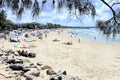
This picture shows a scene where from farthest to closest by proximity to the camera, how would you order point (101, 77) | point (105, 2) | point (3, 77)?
point (101, 77) → point (3, 77) → point (105, 2)

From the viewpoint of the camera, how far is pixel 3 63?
13867mm

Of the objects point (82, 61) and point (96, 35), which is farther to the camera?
point (82, 61)

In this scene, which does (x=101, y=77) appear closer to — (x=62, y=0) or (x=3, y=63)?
(x=3, y=63)

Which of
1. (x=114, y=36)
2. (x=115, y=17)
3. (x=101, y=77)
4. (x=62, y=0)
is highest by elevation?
(x=62, y=0)

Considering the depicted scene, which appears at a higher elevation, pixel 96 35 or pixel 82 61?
pixel 96 35

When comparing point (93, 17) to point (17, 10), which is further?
point (17, 10)

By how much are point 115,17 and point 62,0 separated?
55 cm

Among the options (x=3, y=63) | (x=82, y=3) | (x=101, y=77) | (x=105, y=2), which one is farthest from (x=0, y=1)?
(x=101, y=77)

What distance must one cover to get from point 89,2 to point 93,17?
16cm

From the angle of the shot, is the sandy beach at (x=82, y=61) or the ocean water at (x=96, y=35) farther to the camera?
the sandy beach at (x=82, y=61)

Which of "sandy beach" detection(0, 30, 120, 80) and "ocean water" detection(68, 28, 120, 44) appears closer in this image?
"ocean water" detection(68, 28, 120, 44)

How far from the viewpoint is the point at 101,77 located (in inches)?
646

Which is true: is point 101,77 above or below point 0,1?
below

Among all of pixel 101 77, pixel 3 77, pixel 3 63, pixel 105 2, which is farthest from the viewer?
pixel 101 77
